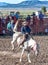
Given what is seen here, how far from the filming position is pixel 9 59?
11.4 m

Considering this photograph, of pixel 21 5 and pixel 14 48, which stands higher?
pixel 14 48

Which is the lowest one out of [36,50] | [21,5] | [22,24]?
[21,5]

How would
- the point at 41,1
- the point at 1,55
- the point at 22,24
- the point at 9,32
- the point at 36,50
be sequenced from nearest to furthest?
1. the point at 36,50
2. the point at 22,24
3. the point at 1,55
4. the point at 9,32
5. the point at 41,1

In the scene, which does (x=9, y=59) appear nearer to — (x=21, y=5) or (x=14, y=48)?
(x=14, y=48)

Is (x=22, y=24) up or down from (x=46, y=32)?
up

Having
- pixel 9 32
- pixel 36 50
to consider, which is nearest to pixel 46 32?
pixel 9 32

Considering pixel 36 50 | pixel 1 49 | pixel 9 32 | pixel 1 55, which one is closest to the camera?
pixel 36 50

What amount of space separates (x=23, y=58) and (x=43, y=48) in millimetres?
2939

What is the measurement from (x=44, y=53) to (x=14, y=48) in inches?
72.2

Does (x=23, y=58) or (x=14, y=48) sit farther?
(x=14, y=48)

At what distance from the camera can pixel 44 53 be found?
12.8 meters

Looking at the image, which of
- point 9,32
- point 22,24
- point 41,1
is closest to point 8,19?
point 9,32

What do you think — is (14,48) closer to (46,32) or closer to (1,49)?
(1,49)

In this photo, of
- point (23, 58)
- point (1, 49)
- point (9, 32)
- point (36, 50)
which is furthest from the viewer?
point (9, 32)
